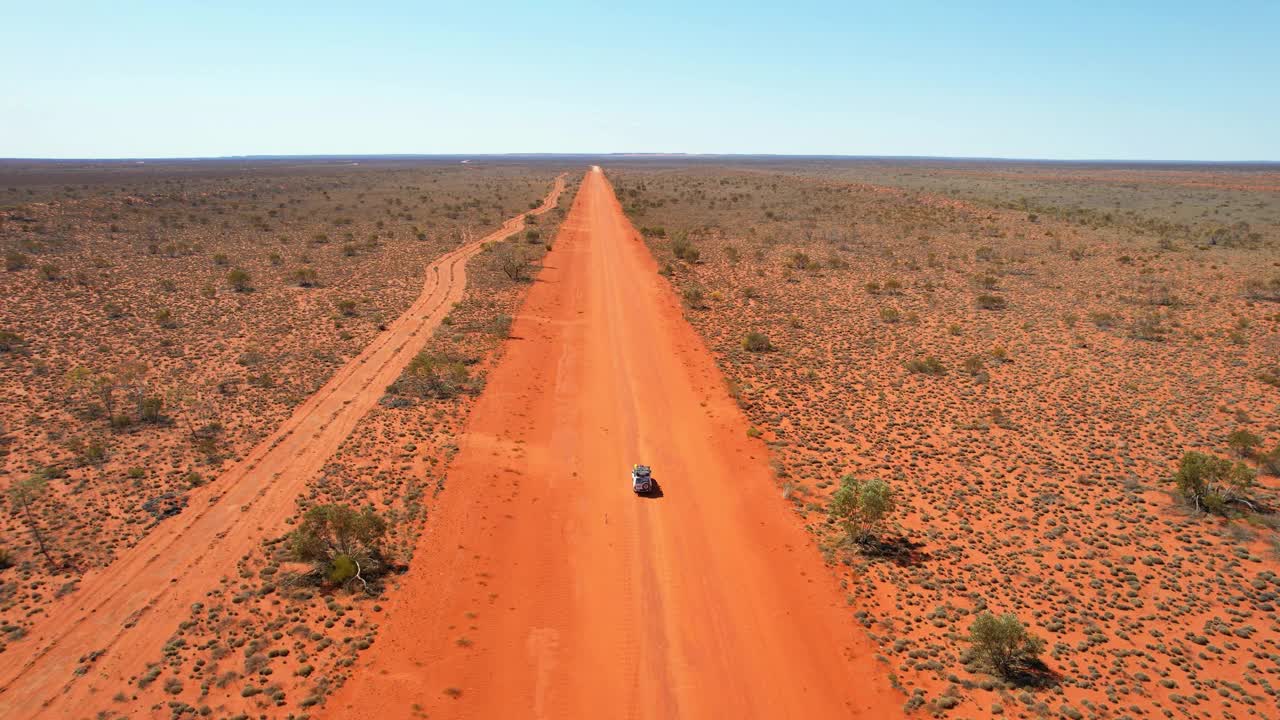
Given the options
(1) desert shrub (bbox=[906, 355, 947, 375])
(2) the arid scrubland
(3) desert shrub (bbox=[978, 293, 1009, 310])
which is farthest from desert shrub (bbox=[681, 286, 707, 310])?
(3) desert shrub (bbox=[978, 293, 1009, 310])

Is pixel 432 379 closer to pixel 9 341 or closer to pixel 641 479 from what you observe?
pixel 641 479

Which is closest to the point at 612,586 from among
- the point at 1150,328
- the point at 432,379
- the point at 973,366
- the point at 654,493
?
the point at 654,493

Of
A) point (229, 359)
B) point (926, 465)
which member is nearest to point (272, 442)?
point (229, 359)

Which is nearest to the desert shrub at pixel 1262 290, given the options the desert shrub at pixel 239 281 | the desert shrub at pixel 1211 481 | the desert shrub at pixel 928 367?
the desert shrub at pixel 928 367

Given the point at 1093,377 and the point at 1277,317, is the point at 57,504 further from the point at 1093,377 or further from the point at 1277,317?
the point at 1277,317

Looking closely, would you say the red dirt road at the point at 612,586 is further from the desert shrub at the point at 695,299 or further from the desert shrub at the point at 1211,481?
the desert shrub at the point at 695,299

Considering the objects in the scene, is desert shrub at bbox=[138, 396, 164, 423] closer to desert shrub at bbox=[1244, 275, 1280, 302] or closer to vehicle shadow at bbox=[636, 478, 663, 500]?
vehicle shadow at bbox=[636, 478, 663, 500]

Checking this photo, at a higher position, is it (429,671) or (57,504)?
(57,504)
